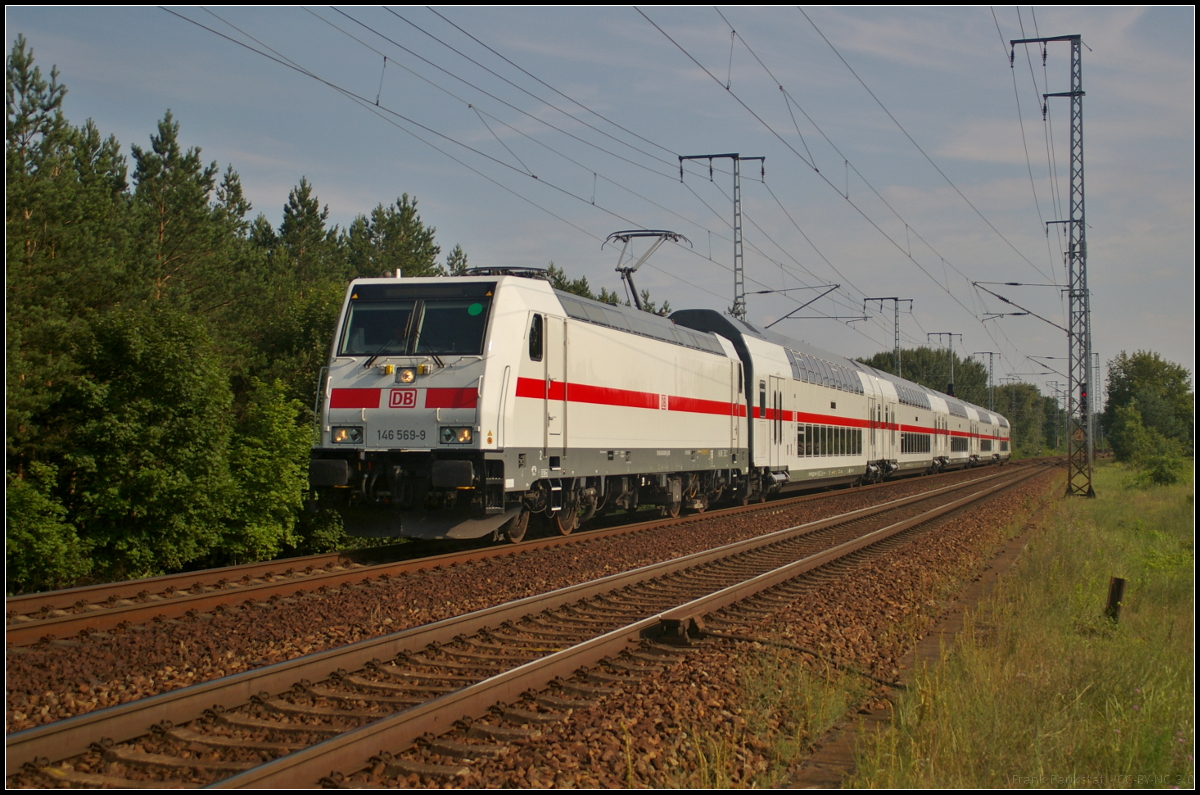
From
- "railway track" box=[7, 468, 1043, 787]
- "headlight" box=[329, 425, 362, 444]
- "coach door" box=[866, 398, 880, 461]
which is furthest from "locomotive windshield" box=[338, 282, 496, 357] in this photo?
"coach door" box=[866, 398, 880, 461]

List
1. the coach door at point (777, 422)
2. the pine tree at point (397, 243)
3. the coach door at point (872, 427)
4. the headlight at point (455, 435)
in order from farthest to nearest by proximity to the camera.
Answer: the pine tree at point (397, 243) < the coach door at point (872, 427) < the coach door at point (777, 422) < the headlight at point (455, 435)

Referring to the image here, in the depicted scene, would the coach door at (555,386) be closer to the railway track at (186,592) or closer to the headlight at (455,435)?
the headlight at (455,435)

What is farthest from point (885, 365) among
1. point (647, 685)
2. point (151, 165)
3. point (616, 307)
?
point (647, 685)

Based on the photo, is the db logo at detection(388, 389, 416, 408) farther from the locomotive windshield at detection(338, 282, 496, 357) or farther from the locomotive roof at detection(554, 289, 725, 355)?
the locomotive roof at detection(554, 289, 725, 355)

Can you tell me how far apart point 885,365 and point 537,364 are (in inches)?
4288

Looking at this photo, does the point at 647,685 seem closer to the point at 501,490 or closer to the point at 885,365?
the point at 501,490

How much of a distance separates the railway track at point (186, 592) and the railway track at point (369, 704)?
9.00ft

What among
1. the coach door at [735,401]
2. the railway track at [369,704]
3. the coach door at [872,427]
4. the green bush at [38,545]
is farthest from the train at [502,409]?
the coach door at [872,427]

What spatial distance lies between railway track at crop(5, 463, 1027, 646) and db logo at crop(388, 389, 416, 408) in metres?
2.05

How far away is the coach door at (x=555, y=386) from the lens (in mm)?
13320

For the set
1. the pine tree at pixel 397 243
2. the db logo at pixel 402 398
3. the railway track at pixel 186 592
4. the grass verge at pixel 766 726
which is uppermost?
the pine tree at pixel 397 243

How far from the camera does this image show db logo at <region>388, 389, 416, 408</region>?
12.1 m

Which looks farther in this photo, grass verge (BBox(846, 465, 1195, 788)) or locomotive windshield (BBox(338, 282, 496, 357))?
locomotive windshield (BBox(338, 282, 496, 357))

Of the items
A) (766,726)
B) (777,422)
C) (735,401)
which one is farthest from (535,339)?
(777,422)
